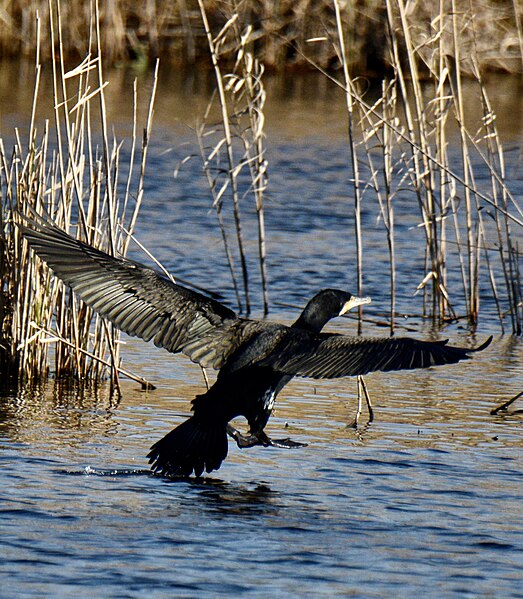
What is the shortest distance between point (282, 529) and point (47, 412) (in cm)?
208

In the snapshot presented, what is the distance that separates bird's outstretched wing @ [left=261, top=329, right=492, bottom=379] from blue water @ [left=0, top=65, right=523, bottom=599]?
0.58 metres

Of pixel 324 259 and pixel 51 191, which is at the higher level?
pixel 51 191

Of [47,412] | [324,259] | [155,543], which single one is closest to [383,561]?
[155,543]

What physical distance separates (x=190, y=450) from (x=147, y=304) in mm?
674

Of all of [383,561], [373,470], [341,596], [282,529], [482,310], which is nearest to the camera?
[341,596]

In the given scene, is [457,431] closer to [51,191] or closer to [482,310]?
[51,191]

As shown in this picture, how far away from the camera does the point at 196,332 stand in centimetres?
541

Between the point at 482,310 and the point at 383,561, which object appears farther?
the point at 482,310

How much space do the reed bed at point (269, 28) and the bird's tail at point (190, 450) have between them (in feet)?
52.2

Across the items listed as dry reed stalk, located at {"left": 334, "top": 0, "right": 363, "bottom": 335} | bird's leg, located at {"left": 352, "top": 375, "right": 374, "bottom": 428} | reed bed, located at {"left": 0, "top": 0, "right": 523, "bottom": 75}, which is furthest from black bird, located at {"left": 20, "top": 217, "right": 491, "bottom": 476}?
reed bed, located at {"left": 0, "top": 0, "right": 523, "bottom": 75}

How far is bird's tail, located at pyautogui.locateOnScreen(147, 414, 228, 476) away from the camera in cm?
523

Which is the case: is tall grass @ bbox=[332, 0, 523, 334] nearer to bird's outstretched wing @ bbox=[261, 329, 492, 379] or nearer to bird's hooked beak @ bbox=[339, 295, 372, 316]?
bird's hooked beak @ bbox=[339, 295, 372, 316]

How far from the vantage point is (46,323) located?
6738 mm

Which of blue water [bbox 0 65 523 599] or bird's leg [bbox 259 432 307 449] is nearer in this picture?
blue water [bbox 0 65 523 599]
